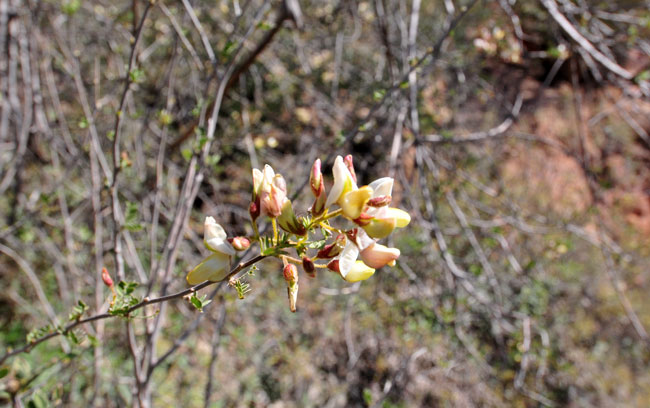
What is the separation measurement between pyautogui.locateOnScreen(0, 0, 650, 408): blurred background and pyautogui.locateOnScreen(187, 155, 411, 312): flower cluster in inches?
37.8

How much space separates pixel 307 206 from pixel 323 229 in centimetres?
251

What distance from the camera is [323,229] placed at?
0.69 m

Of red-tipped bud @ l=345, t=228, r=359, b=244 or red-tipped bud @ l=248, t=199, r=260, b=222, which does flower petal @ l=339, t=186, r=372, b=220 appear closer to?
red-tipped bud @ l=345, t=228, r=359, b=244

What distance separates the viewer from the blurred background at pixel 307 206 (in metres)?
2.28

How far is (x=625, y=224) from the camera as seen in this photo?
20.5 feet

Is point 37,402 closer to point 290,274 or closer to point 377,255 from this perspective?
point 290,274

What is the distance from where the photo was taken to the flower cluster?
2.13ft

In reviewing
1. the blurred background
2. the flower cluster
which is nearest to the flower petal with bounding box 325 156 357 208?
the flower cluster

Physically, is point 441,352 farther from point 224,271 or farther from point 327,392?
point 224,271

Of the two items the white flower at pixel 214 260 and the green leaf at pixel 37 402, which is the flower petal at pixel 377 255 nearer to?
the white flower at pixel 214 260

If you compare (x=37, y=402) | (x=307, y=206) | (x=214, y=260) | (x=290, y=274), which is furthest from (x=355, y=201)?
(x=307, y=206)

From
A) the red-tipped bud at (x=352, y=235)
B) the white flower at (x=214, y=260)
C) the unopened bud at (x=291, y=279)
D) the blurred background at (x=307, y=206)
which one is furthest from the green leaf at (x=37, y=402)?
the red-tipped bud at (x=352, y=235)

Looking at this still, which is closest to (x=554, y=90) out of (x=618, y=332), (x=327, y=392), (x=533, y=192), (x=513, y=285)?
(x=533, y=192)

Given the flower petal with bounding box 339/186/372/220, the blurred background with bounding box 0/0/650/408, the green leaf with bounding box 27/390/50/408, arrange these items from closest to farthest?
the flower petal with bounding box 339/186/372/220
the green leaf with bounding box 27/390/50/408
the blurred background with bounding box 0/0/650/408
